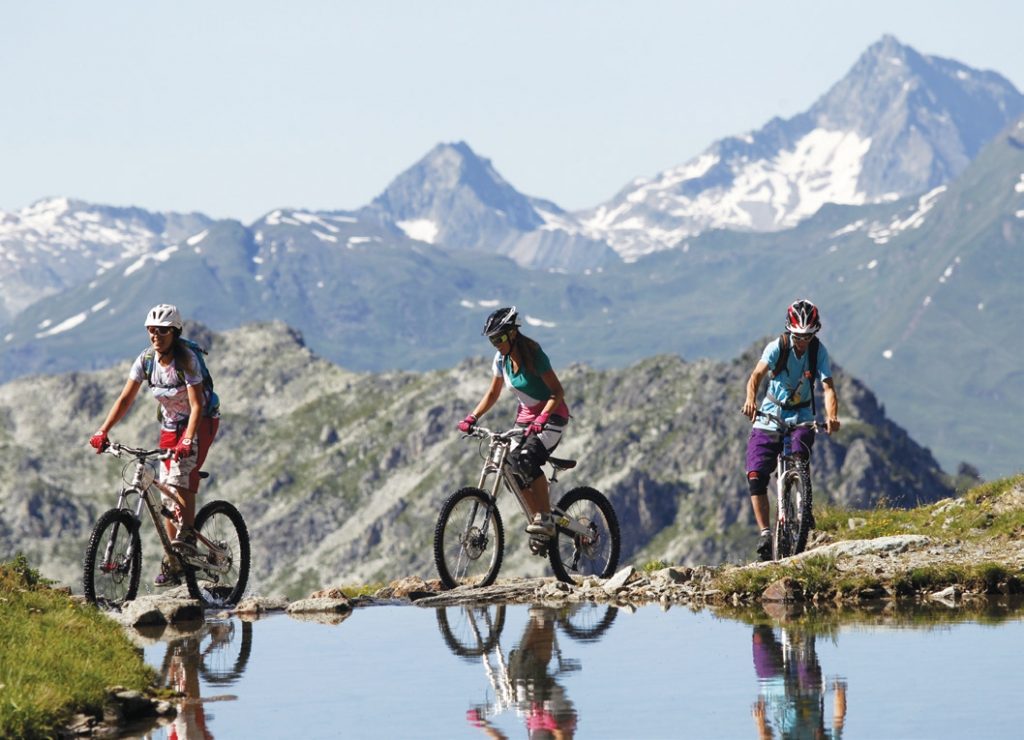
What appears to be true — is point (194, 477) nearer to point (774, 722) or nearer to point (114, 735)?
point (114, 735)

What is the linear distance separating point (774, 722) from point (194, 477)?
10919 mm

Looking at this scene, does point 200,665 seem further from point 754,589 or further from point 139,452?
point 754,589

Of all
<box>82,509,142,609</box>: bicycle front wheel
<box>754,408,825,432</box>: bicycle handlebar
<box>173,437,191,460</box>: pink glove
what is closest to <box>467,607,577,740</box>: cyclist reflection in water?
<box>754,408,825,432</box>: bicycle handlebar

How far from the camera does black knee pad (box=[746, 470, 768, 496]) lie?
2227 cm

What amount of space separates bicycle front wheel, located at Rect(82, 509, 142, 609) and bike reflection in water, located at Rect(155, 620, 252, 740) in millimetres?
1260

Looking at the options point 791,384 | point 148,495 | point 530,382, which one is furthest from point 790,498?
point 148,495

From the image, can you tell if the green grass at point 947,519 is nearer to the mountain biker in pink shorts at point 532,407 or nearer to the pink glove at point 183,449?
the mountain biker in pink shorts at point 532,407

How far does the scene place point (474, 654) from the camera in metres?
16.9

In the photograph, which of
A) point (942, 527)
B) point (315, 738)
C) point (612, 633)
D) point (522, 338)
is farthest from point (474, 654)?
point (942, 527)

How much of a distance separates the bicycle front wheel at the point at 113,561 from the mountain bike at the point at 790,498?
8343mm

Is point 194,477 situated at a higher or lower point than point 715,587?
higher

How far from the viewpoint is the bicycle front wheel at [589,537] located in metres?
23.1

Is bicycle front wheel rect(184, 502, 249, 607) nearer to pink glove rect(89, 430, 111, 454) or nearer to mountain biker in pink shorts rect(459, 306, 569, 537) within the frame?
pink glove rect(89, 430, 111, 454)

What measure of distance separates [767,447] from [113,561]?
873cm
